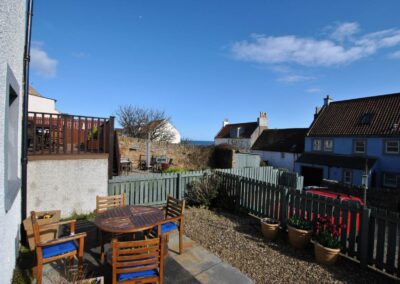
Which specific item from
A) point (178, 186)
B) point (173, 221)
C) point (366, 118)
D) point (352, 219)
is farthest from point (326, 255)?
point (366, 118)

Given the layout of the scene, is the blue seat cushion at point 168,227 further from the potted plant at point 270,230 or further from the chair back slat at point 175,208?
the potted plant at point 270,230

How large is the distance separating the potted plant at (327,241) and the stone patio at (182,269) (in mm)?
1731

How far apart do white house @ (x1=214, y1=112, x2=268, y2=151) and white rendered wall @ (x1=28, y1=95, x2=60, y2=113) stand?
23858 millimetres

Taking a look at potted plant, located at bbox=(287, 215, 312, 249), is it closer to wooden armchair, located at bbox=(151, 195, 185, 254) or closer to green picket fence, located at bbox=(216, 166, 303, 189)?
wooden armchair, located at bbox=(151, 195, 185, 254)

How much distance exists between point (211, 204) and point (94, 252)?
14.8 ft

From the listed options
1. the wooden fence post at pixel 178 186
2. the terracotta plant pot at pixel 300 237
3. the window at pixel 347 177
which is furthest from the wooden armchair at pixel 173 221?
the window at pixel 347 177

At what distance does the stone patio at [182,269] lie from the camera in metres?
3.68

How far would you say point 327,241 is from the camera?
4621 mm

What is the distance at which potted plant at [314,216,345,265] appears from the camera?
176 inches

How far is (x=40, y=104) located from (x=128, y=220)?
81.7 ft

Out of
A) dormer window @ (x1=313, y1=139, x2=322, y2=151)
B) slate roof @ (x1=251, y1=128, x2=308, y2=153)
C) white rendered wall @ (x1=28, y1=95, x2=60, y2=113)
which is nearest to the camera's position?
white rendered wall @ (x1=28, y1=95, x2=60, y2=113)

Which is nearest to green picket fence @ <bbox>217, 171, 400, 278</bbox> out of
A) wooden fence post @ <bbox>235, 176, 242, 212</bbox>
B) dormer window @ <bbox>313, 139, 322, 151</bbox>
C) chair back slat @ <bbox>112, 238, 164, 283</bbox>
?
wooden fence post @ <bbox>235, 176, 242, 212</bbox>

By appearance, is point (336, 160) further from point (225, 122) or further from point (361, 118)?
point (225, 122)

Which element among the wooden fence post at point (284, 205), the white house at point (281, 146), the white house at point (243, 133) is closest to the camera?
the wooden fence post at point (284, 205)
